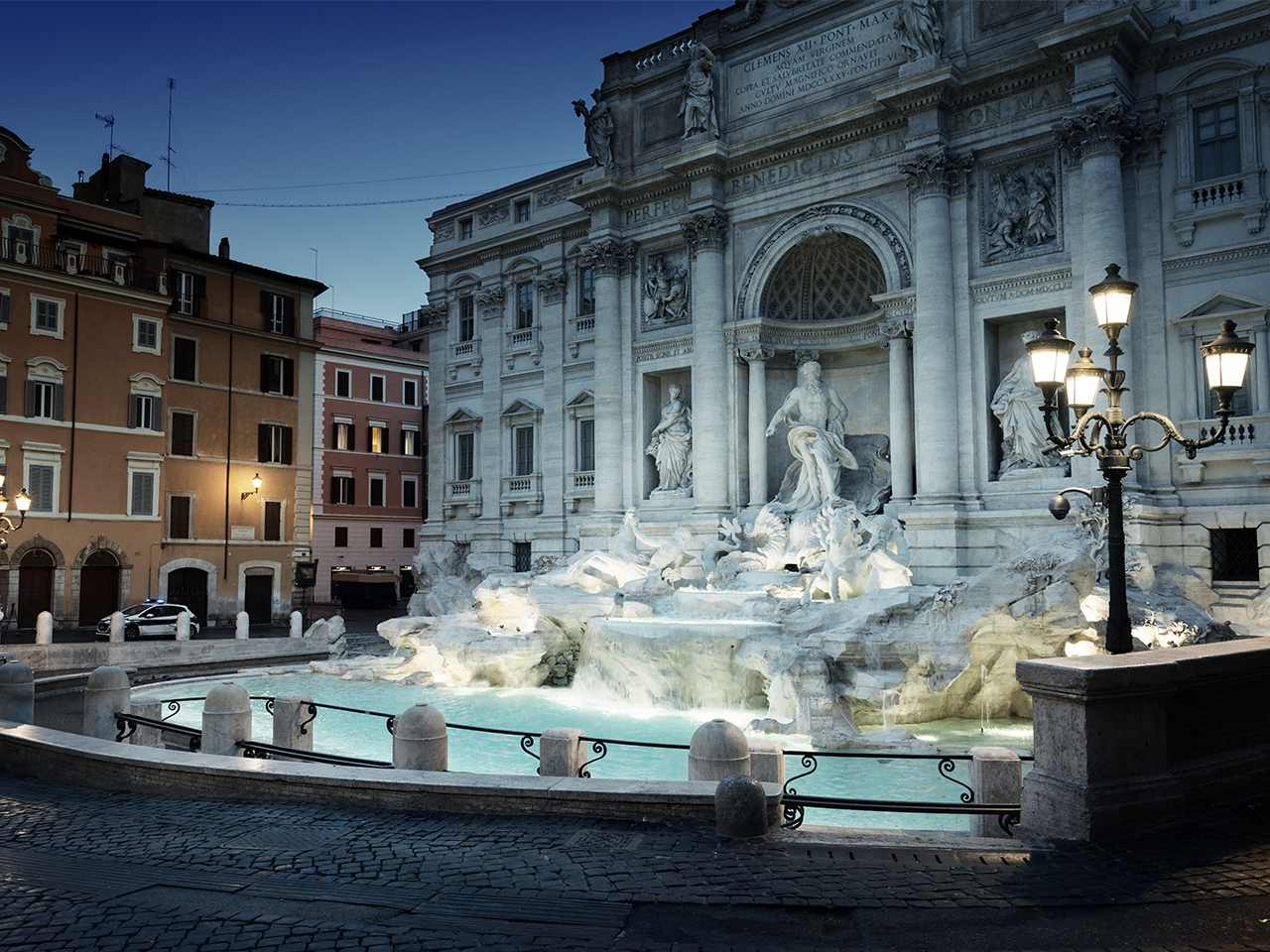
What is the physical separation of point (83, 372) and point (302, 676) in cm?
1578

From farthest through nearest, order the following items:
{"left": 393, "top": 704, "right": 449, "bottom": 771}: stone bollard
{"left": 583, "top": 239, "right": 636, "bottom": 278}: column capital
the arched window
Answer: {"left": 583, "top": 239, "right": 636, "bottom": 278}: column capital < the arched window < {"left": 393, "top": 704, "right": 449, "bottom": 771}: stone bollard

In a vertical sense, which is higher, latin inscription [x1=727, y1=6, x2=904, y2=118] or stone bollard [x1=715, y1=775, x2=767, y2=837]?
latin inscription [x1=727, y1=6, x2=904, y2=118]

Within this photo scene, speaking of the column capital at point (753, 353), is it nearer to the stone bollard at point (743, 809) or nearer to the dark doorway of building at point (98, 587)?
the stone bollard at point (743, 809)

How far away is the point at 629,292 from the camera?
2916 centimetres

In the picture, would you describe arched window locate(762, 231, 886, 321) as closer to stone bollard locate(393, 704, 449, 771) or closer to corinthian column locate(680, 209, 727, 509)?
corinthian column locate(680, 209, 727, 509)

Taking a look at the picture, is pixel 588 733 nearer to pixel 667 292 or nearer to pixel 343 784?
pixel 343 784

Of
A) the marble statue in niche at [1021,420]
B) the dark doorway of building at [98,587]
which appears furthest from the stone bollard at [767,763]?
the dark doorway of building at [98,587]

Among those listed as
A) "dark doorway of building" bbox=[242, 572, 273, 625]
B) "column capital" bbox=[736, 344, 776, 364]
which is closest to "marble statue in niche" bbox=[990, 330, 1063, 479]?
"column capital" bbox=[736, 344, 776, 364]

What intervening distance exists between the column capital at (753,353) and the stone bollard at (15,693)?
1849cm

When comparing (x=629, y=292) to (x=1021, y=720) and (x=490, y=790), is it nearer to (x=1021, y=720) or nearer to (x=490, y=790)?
(x=1021, y=720)

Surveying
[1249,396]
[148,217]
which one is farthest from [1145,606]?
[148,217]

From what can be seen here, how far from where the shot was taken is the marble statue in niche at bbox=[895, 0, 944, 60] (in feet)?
72.9

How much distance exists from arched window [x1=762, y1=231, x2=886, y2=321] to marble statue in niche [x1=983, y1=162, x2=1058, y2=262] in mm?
3705

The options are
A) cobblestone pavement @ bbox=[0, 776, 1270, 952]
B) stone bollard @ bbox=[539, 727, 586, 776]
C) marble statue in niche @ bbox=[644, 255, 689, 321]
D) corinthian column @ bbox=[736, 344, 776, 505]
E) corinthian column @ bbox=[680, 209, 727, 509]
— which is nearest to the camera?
cobblestone pavement @ bbox=[0, 776, 1270, 952]
